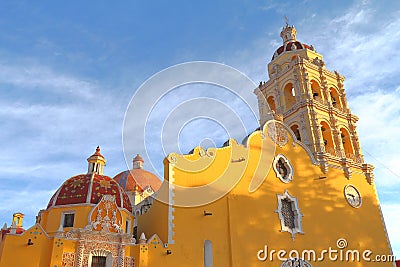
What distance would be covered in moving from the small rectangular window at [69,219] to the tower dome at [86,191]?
21.4 inches

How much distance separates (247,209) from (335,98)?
15.7 meters

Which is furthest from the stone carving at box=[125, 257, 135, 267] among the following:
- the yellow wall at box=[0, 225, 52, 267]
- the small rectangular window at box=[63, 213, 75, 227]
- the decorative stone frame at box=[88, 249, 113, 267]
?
the yellow wall at box=[0, 225, 52, 267]

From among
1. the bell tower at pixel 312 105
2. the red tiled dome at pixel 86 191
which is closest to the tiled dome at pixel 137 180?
the bell tower at pixel 312 105

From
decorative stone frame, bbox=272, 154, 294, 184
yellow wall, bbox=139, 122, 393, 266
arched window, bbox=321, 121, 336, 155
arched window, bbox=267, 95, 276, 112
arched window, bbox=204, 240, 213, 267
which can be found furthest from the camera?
arched window, bbox=267, 95, 276, 112

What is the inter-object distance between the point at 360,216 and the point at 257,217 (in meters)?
8.86

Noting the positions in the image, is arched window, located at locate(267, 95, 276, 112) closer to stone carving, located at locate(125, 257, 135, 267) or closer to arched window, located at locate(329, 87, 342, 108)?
arched window, located at locate(329, 87, 342, 108)

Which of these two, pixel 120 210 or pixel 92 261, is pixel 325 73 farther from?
pixel 92 261

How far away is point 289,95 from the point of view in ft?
97.4

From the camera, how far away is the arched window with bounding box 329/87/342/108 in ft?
97.8

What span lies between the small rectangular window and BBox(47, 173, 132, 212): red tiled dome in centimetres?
55

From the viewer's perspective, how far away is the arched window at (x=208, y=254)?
56.4 feet

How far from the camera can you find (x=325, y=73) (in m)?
29.7

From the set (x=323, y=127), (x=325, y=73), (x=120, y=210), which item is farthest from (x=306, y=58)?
(x=120, y=210)

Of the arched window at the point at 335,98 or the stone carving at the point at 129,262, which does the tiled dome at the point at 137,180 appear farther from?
the arched window at the point at 335,98
